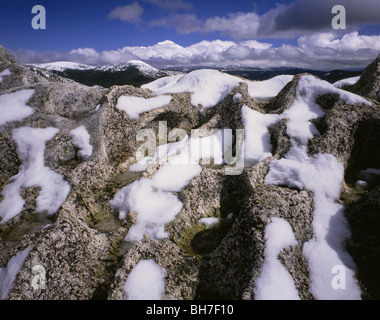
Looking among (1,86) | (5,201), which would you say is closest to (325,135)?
(5,201)

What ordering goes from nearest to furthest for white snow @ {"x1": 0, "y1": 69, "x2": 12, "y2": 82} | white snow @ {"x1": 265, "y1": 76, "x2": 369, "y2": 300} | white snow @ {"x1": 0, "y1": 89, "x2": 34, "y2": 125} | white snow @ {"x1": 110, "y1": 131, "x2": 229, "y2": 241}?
white snow @ {"x1": 265, "y1": 76, "x2": 369, "y2": 300} → white snow @ {"x1": 110, "y1": 131, "x2": 229, "y2": 241} → white snow @ {"x1": 0, "y1": 89, "x2": 34, "y2": 125} → white snow @ {"x1": 0, "y1": 69, "x2": 12, "y2": 82}

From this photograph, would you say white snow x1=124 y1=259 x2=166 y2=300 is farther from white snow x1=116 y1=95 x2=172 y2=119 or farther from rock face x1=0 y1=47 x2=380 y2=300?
white snow x1=116 y1=95 x2=172 y2=119

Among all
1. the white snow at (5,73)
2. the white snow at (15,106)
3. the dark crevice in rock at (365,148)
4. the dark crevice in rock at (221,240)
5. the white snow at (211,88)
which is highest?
the white snow at (5,73)

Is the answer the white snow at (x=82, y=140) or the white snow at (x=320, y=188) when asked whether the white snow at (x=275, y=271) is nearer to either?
the white snow at (x=320, y=188)

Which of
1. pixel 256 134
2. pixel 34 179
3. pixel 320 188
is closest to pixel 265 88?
pixel 256 134

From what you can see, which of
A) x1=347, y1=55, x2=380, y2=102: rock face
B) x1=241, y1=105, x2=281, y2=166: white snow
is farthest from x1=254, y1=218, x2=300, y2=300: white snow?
x1=347, y1=55, x2=380, y2=102: rock face

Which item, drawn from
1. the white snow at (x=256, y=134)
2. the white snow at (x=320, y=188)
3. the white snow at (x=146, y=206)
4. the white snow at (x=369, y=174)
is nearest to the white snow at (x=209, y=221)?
the white snow at (x=146, y=206)
